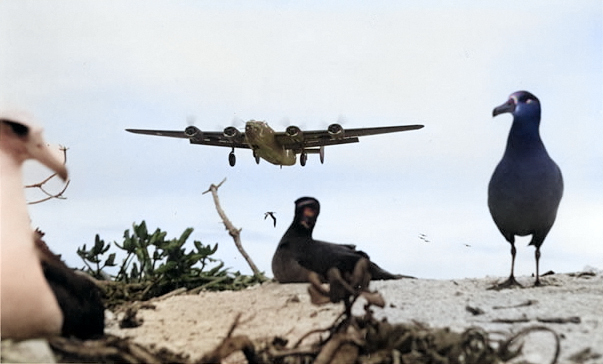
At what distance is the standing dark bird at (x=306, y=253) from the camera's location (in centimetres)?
305

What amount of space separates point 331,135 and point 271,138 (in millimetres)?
419

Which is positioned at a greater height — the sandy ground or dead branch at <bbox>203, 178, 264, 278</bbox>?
dead branch at <bbox>203, 178, 264, 278</bbox>

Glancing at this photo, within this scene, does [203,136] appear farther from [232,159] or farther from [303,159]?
[303,159]

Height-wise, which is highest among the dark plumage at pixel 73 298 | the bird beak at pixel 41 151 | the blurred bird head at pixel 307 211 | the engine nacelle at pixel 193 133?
the engine nacelle at pixel 193 133

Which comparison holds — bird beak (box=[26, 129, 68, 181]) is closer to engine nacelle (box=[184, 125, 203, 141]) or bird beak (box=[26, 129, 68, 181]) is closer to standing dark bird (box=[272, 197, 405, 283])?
engine nacelle (box=[184, 125, 203, 141])

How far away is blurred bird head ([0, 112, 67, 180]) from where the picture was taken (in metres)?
2.47

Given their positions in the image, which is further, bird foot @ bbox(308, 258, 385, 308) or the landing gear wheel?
the landing gear wheel

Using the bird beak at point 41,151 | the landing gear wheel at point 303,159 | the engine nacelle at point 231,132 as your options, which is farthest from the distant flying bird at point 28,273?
the landing gear wheel at point 303,159

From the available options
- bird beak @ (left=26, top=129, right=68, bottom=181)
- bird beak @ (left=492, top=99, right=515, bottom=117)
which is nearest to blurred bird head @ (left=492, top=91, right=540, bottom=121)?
bird beak @ (left=492, top=99, right=515, bottom=117)

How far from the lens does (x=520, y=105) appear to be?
313cm

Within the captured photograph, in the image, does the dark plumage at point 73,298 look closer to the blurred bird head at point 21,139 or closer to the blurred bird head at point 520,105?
the blurred bird head at point 21,139

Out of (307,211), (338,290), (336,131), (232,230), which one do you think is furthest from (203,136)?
(338,290)

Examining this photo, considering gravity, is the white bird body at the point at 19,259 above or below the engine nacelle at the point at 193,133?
below

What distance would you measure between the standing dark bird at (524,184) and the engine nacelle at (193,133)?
140 cm
